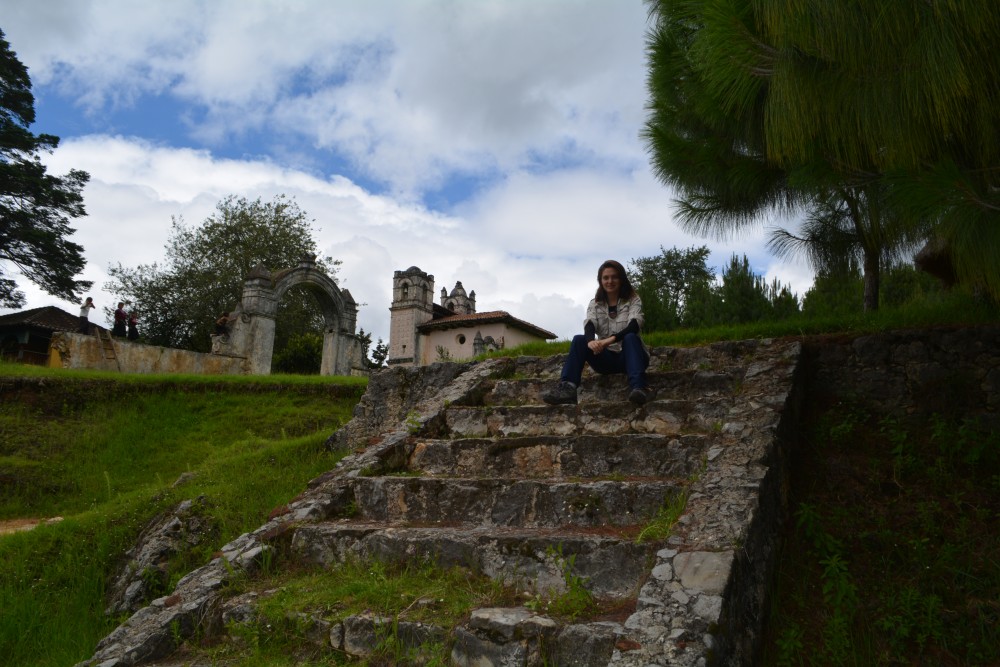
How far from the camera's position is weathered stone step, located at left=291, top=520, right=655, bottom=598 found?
3.31 m

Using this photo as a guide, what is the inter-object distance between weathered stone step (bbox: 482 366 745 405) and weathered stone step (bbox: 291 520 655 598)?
1.97 m

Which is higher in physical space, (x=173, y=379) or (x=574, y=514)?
(x=173, y=379)

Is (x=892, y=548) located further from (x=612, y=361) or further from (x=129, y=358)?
(x=129, y=358)

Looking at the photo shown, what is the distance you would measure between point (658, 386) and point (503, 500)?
6.50ft

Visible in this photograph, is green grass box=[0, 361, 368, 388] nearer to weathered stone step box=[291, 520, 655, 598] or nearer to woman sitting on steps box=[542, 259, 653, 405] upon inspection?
woman sitting on steps box=[542, 259, 653, 405]

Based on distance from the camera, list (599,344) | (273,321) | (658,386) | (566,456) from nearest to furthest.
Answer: (566,456) < (599,344) < (658,386) < (273,321)

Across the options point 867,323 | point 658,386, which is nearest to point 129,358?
point 658,386

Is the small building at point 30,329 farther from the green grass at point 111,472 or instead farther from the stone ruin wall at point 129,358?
the green grass at point 111,472

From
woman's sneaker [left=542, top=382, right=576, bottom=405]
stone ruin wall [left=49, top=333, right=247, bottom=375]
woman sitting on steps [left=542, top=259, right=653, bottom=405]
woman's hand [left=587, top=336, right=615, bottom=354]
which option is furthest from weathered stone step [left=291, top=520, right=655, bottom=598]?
stone ruin wall [left=49, top=333, right=247, bottom=375]

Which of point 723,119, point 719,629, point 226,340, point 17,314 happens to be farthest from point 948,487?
point 17,314

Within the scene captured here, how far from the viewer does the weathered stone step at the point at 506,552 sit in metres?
3.31

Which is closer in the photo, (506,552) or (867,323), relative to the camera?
(506,552)

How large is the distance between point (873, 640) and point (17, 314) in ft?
87.0

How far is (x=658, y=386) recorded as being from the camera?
18.3 feet
